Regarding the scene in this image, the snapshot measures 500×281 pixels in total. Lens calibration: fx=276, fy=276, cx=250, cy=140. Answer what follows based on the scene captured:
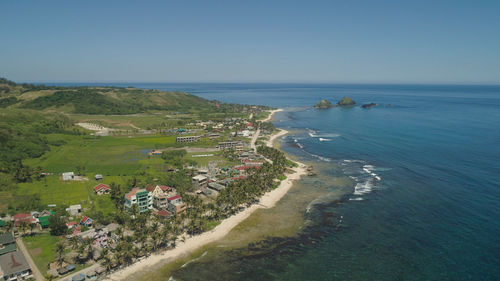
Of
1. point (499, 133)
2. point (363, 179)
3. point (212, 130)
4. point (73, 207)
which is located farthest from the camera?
point (212, 130)

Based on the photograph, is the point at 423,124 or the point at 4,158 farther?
the point at 423,124

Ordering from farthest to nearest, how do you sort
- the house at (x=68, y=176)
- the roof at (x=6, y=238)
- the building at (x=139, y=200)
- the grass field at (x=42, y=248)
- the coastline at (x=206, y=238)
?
the house at (x=68, y=176) → the building at (x=139, y=200) → the roof at (x=6, y=238) → the grass field at (x=42, y=248) → the coastline at (x=206, y=238)

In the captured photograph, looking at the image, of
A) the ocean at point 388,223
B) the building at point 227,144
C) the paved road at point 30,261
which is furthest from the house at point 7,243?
the building at point 227,144

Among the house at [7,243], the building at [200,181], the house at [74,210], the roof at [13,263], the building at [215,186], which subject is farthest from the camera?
the building at [200,181]

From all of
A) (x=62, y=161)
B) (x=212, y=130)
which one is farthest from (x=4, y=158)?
(x=212, y=130)

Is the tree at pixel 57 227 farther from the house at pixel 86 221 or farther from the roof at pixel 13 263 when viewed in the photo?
the roof at pixel 13 263

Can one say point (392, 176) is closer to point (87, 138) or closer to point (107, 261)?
point (107, 261)

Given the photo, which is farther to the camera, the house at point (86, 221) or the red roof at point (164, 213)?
the red roof at point (164, 213)
